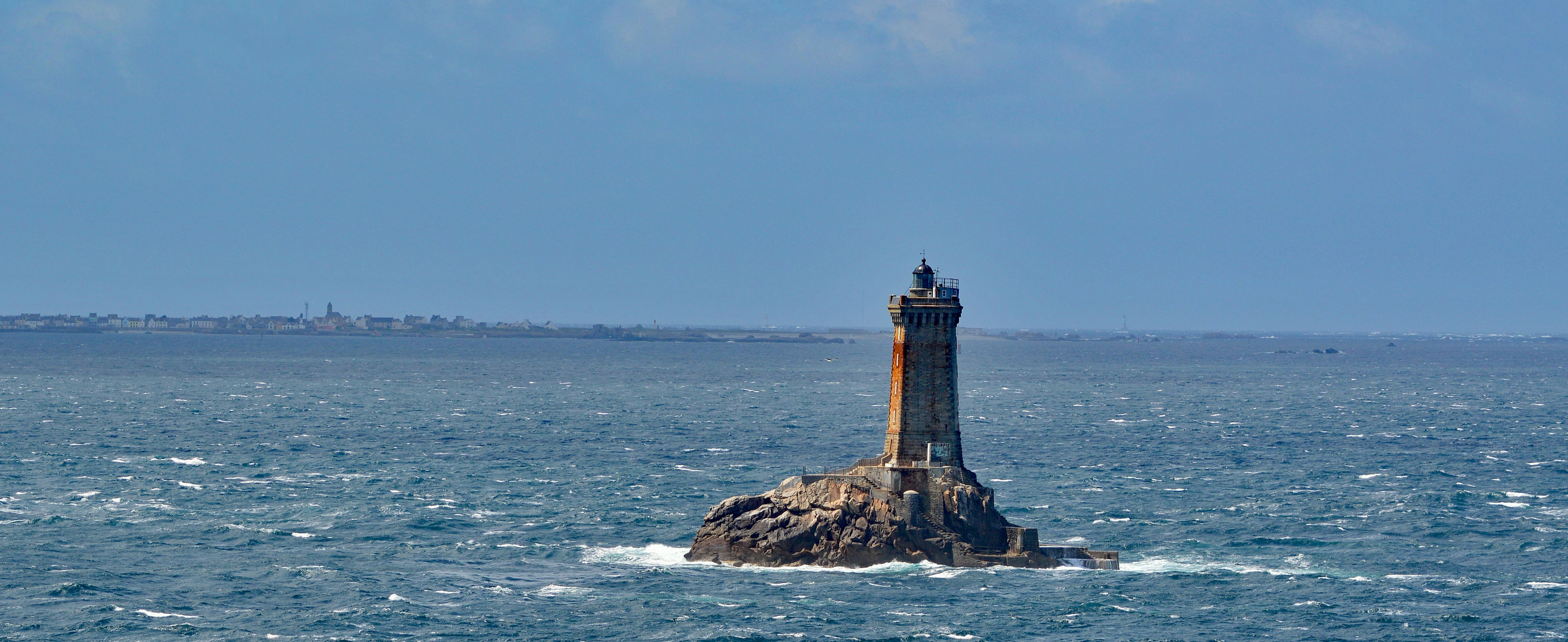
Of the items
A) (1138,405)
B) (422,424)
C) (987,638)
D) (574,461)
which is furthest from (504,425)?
Answer: (987,638)

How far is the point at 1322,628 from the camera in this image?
48625 millimetres

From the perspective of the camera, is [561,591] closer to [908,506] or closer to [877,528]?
[877,528]

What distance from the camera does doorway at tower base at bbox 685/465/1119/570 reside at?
2215 inches

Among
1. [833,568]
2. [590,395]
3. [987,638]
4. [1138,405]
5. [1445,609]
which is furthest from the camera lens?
[590,395]

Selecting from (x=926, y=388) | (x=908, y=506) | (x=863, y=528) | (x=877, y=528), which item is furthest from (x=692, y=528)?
(x=926, y=388)

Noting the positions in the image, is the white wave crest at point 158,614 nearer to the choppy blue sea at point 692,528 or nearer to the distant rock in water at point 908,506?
the choppy blue sea at point 692,528

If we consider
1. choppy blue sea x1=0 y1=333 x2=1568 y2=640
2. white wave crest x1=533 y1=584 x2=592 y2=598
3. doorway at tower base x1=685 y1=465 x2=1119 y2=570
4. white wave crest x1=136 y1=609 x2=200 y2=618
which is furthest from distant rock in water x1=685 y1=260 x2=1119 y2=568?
white wave crest x1=136 y1=609 x2=200 y2=618

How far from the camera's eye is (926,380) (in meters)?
58.2

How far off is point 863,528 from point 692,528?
10.7 metres

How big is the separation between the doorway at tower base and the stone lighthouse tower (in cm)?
92

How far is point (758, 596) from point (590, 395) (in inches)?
4378

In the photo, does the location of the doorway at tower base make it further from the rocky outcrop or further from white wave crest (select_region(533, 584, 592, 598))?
white wave crest (select_region(533, 584, 592, 598))

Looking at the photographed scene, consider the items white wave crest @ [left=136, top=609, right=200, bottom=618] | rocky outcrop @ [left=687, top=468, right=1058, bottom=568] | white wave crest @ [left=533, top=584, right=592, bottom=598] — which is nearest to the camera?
white wave crest @ [left=136, top=609, right=200, bottom=618]

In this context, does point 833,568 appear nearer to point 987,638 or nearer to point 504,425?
point 987,638
